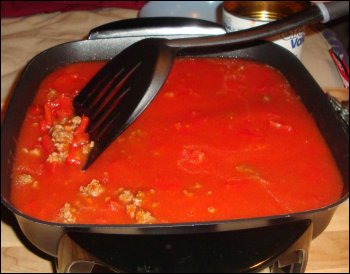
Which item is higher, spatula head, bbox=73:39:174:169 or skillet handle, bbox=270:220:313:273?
spatula head, bbox=73:39:174:169

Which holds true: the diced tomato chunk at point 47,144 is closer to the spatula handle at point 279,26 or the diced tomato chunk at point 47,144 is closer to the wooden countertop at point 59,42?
the wooden countertop at point 59,42

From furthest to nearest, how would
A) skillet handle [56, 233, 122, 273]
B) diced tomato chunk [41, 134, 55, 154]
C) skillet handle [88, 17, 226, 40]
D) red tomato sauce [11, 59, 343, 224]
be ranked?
skillet handle [88, 17, 226, 40], diced tomato chunk [41, 134, 55, 154], red tomato sauce [11, 59, 343, 224], skillet handle [56, 233, 122, 273]

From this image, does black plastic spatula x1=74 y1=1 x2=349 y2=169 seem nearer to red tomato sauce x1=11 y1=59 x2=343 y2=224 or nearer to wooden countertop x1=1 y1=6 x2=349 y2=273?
red tomato sauce x1=11 y1=59 x2=343 y2=224

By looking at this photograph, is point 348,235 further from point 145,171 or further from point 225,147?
point 145,171

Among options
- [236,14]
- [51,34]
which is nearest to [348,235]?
[236,14]

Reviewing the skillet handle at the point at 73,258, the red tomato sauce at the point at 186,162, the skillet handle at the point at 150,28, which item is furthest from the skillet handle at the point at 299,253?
the skillet handle at the point at 150,28

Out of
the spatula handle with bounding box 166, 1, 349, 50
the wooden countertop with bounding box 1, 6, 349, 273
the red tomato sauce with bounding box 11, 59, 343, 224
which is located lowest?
the wooden countertop with bounding box 1, 6, 349, 273

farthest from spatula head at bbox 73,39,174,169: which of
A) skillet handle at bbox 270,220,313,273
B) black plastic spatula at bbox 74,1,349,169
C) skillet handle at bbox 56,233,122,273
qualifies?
skillet handle at bbox 270,220,313,273
